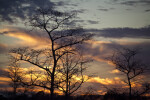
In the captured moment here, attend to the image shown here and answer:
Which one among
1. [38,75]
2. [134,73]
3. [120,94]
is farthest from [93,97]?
[38,75]

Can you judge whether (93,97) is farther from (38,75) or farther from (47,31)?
(47,31)

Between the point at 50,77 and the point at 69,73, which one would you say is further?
the point at 69,73

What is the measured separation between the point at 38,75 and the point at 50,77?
Result: 1.51m

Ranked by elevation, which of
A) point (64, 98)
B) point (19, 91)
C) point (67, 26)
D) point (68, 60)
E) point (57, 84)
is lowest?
point (19, 91)

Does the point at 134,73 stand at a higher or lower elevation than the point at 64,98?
higher

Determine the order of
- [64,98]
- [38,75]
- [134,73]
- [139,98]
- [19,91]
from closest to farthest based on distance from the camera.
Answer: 1. [38,75]
2. [64,98]
3. [139,98]
4. [134,73]
5. [19,91]

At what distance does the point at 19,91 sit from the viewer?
33.8 m

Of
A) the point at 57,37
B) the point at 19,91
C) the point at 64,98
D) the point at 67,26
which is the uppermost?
the point at 67,26

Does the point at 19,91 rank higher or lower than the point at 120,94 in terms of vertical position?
lower

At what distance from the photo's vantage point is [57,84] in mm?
19969

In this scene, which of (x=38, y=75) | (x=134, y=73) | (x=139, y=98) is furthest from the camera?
(x=134, y=73)

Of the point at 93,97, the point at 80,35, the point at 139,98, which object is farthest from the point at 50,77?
the point at 139,98

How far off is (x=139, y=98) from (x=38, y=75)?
1458 cm

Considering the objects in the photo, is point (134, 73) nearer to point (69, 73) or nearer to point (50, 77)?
point (69, 73)
